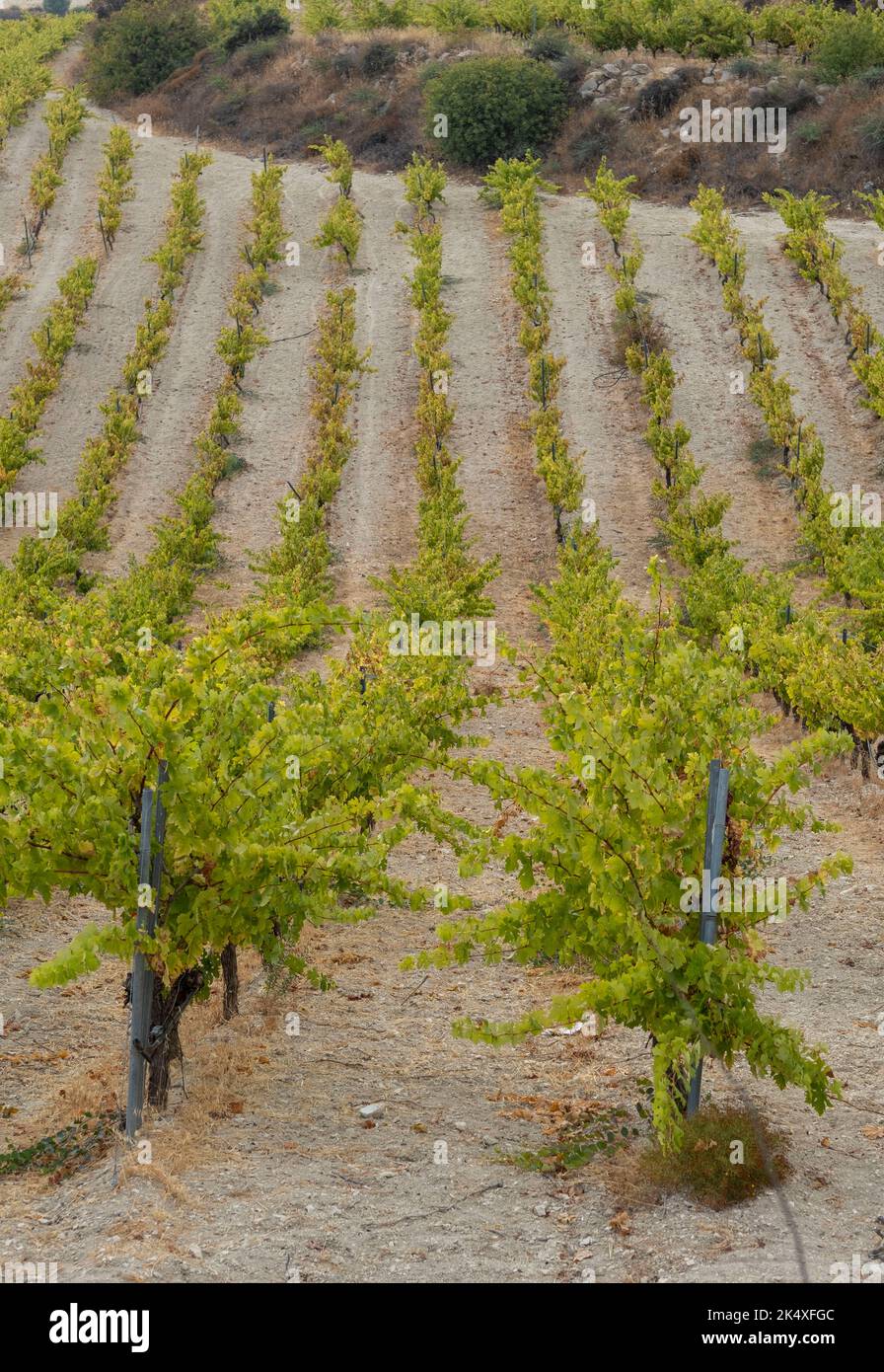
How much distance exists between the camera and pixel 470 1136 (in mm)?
6848

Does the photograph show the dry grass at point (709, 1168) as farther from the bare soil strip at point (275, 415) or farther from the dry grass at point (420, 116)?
the dry grass at point (420, 116)

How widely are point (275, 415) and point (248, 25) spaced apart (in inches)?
986

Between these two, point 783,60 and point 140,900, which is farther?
point 783,60

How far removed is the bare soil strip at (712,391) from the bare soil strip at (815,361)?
871mm

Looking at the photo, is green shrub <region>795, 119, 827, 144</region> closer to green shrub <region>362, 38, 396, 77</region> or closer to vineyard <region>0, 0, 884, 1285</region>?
vineyard <region>0, 0, 884, 1285</region>

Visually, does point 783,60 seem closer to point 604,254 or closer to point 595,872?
point 604,254

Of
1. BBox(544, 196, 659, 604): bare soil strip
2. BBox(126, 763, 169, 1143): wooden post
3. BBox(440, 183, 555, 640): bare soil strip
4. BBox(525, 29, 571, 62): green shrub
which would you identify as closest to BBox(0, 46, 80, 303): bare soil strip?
BBox(440, 183, 555, 640): bare soil strip

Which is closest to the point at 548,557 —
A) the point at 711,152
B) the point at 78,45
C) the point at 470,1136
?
the point at 470,1136

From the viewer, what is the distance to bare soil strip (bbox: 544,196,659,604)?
21922 millimetres

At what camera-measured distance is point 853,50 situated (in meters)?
35.3

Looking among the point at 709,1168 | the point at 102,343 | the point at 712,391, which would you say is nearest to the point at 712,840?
the point at 709,1168

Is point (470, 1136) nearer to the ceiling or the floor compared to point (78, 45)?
nearer to the floor

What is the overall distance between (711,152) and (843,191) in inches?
149

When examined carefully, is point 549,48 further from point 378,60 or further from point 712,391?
point 712,391
